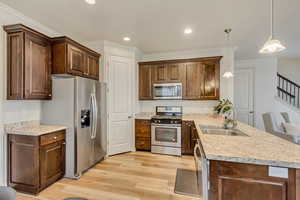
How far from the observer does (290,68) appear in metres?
5.75

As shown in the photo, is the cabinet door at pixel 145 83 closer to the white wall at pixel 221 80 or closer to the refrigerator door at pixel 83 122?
the white wall at pixel 221 80

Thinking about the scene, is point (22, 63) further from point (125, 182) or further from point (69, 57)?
point (125, 182)

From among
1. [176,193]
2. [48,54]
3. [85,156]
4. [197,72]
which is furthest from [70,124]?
[197,72]

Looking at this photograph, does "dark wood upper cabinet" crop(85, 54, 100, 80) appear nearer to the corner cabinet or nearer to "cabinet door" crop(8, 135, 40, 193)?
the corner cabinet

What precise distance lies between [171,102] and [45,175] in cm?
329

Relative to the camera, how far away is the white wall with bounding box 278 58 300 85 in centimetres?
568

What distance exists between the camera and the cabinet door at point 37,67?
2357mm

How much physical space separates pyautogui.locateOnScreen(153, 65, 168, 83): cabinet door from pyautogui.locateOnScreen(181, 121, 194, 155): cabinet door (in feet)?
4.32

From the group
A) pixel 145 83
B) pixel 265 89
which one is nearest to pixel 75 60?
pixel 145 83

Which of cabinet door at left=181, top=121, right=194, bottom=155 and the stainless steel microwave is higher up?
the stainless steel microwave

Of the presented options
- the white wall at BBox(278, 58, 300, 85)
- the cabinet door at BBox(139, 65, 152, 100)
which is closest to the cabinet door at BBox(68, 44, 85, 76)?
the cabinet door at BBox(139, 65, 152, 100)

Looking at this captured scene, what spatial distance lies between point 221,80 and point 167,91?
147 cm

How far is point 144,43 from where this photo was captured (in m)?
3.88

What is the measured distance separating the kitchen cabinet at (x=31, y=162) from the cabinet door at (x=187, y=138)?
2704 mm
